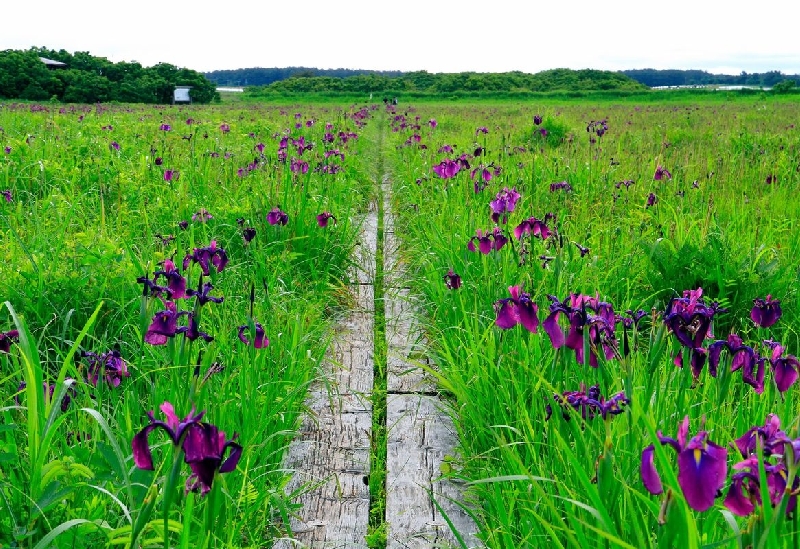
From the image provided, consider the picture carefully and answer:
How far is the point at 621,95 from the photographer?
42406mm

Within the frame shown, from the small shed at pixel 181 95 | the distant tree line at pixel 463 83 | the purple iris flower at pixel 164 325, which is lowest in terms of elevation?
the purple iris flower at pixel 164 325

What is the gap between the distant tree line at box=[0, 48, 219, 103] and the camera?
128 feet

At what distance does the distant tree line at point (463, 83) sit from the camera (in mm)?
48938

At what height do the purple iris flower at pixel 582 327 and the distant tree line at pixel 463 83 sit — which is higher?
the distant tree line at pixel 463 83

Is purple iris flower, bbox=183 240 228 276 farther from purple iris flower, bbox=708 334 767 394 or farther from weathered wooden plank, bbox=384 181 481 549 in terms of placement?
purple iris flower, bbox=708 334 767 394

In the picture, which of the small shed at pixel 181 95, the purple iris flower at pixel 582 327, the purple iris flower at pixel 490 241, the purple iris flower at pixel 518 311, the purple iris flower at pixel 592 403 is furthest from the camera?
the small shed at pixel 181 95

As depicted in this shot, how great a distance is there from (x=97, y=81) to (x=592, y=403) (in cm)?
4461

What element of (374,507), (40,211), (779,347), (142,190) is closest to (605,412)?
(779,347)

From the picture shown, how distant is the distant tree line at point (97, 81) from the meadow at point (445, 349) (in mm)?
37217

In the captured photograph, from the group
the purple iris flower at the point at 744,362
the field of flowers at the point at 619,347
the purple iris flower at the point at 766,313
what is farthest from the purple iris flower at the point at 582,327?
the purple iris flower at the point at 766,313

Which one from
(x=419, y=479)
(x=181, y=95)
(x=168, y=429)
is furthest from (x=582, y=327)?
(x=181, y=95)

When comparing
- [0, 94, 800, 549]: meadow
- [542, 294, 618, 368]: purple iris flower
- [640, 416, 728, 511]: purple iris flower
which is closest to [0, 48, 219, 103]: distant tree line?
[0, 94, 800, 549]: meadow

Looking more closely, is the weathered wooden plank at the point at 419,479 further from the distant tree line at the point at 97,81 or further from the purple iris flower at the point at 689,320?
the distant tree line at the point at 97,81

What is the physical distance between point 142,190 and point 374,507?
388 cm
